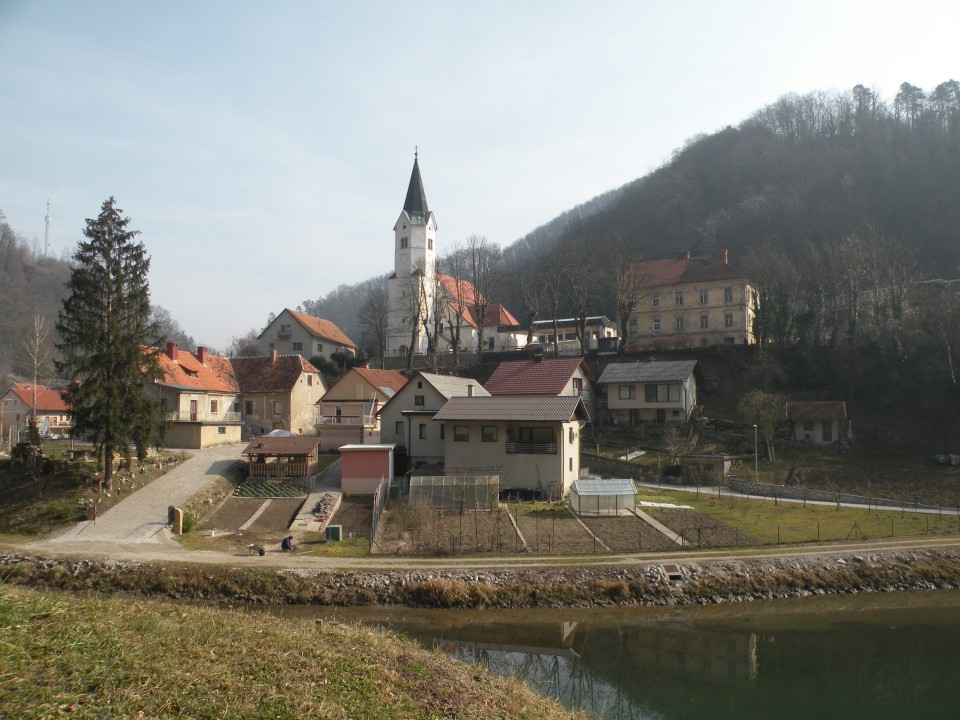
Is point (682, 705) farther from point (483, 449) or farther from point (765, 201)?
point (765, 201)

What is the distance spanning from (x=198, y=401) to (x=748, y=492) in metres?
32.9

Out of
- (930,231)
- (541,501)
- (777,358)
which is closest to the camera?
(541,501)

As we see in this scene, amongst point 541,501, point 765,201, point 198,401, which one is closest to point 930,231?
point 765,201

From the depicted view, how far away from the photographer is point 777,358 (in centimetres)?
5256

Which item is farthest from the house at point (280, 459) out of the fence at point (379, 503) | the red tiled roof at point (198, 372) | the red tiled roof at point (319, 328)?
the red tiled roof at point (319, 328)

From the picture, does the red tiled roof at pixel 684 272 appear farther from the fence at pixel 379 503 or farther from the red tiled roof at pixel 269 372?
the fence at pixel 379 503

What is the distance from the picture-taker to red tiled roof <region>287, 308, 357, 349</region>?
68.7 m

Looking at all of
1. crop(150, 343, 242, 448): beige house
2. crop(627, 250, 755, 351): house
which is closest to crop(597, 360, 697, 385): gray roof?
crop(627, 250, 755, 351): house

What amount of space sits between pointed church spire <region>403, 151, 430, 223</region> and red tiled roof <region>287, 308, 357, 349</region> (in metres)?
16.2

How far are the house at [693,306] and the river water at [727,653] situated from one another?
4229 cm

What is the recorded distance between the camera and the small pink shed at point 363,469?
32.9 metres

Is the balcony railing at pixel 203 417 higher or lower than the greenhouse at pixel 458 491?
higher

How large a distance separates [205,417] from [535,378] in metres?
21.5

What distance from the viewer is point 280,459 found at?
35844 mm
